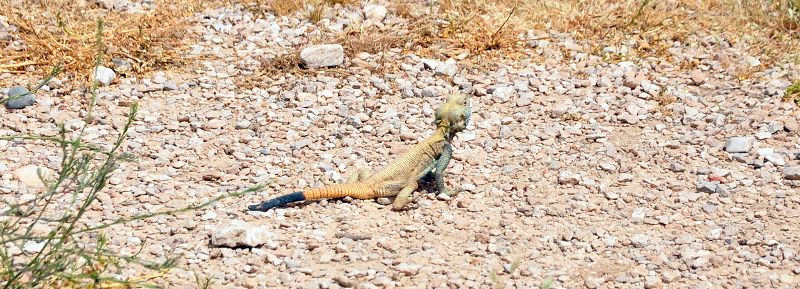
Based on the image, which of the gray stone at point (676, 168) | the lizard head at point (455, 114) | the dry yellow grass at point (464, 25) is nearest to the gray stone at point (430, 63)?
the dry yellow grass at point (464, 25)

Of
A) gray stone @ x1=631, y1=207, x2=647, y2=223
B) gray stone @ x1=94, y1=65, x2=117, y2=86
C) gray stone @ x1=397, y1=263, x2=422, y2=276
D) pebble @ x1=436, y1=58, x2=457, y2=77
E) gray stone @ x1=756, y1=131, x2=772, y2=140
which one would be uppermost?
gray stone @ x1=94, y1=65, x2=117, y2=86

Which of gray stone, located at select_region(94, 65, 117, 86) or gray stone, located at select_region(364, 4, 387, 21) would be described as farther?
gray stone, located at select_region(364, 4, 387, 21)

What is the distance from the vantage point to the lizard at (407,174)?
18.3ft

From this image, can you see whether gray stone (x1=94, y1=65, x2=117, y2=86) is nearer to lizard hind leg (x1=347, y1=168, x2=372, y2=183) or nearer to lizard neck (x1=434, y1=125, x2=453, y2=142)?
lizard hind leg (x1=347, y1=168, x2=372, y2=183)

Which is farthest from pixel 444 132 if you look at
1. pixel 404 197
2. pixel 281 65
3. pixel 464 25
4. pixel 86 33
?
pixel 86 33

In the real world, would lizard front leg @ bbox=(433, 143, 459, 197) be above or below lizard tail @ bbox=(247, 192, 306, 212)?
below

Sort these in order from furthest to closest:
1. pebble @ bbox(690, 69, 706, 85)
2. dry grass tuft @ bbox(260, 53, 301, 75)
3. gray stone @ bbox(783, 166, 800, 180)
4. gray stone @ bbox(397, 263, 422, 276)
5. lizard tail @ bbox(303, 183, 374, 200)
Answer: dry grass tuft @ bbox(260, 53, 301, 75)
pebble @ bbox(690, 69, 706, 85)
gray stone @ bbox(783, 166, 800, 180)
lizard tail @ bbox(303, 183, 374, 200)
gray stone @ bbox(397, 263, 422, 276)

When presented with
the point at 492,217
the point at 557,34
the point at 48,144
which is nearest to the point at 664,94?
the point at 557,34

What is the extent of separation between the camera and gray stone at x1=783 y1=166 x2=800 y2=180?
5.84 metres

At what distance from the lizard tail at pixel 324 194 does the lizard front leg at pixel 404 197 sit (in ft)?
0.55

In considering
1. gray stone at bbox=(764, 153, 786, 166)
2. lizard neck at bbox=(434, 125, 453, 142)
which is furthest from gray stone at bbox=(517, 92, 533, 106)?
gray stone at bbox=(764, 153, 786, 166)

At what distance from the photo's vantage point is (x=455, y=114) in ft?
19.3

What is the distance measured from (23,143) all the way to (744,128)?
508 centimetres

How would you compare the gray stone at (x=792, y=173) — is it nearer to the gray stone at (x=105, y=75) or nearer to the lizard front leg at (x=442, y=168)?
the lizard front leg at (x=442, y=168)
